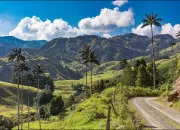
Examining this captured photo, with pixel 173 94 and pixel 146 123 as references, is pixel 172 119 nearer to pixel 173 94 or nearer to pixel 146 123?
pixel 146 123

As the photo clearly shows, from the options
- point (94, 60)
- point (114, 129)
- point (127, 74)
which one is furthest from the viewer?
point (127, 74)

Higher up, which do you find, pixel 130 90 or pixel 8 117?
pixel 130 90

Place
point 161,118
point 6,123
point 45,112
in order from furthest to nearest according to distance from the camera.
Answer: point 45,112, point 6,123, point 161,118

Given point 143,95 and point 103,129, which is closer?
point 103,129

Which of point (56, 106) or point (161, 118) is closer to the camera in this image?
point (161, 118)

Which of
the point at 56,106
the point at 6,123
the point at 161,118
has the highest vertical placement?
the point at 161,118

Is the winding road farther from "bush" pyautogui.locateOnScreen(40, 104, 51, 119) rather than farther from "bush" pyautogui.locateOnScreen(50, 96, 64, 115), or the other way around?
"bush" pyautogui.locateOnScreen(40, 104, 51, 119)

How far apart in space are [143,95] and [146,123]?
140 ft

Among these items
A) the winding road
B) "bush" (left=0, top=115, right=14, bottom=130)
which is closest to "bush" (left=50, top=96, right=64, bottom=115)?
"bush" (left=0, top=115, right=14, bottom=130)

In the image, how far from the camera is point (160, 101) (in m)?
60.8

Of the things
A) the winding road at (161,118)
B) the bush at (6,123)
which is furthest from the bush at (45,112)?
the winding road at (161,118)

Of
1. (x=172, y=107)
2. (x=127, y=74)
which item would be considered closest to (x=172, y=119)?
(x=172, y=107)

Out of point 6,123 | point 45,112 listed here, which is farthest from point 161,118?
point 45,112

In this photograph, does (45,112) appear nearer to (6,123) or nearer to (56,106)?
(56,106)
